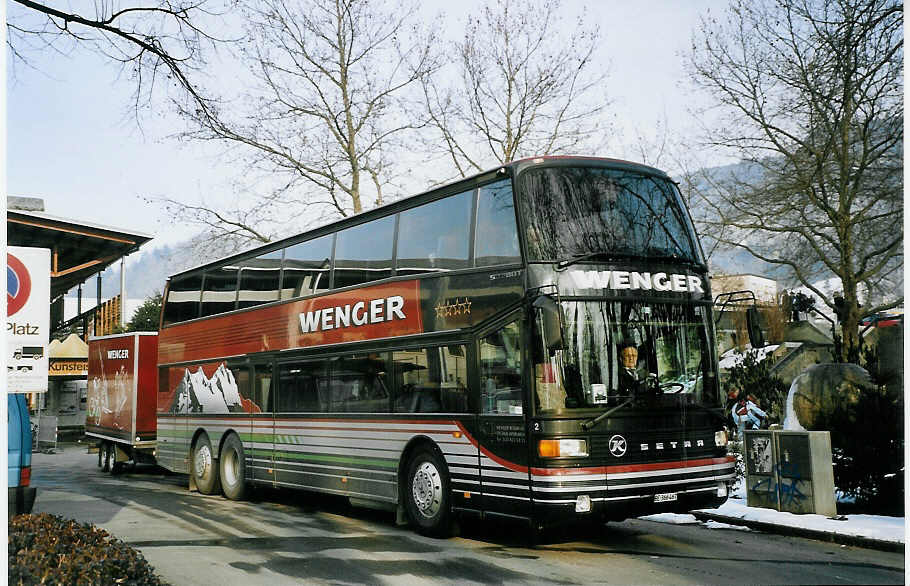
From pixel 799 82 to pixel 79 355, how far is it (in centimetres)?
2987

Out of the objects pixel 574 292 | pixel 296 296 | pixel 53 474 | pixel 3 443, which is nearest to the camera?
pixel 3 443

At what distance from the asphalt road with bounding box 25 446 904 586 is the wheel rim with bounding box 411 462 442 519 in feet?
1.14

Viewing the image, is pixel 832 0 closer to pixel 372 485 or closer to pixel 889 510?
pixel 889 510

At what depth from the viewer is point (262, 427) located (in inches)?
575

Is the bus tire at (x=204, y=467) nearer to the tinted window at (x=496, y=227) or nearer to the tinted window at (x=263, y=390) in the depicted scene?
the tinted window at (x=263, y=390)

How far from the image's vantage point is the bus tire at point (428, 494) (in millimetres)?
10414

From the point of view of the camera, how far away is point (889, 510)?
36.4 feet

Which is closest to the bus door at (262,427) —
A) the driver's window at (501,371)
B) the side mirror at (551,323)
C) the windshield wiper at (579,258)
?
the driver's window at (501,371)

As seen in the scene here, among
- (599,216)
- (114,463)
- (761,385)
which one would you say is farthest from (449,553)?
(114,463)

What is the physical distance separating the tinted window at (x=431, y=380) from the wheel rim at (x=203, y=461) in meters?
6.44

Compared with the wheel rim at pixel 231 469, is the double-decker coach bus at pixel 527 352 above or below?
above

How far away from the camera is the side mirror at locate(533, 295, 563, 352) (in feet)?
28.6

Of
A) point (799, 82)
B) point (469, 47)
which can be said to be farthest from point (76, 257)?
point (799, 82)

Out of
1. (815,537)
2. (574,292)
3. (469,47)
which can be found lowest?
(815,537)
